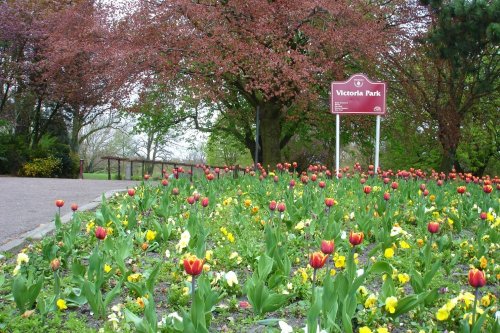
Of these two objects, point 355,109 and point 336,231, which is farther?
point 355,109

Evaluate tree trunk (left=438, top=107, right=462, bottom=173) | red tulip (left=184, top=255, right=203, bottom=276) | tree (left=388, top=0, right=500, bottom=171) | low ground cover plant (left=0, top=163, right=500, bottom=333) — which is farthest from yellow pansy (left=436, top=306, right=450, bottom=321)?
tree trunk (left=438, top=107, right=462, bottom=173)

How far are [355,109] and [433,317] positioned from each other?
24.4 feet

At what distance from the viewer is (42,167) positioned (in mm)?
19078

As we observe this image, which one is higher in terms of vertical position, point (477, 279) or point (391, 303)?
point (477, 279)

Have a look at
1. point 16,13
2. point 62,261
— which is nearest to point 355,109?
point 62,261

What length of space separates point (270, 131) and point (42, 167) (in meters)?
9.24

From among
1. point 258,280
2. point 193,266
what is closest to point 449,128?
point 258,280

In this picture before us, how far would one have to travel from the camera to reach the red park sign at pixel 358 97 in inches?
379

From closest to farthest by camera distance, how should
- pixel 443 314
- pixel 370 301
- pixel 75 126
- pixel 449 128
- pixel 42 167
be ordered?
pixel 443 314 → pixel 370 301 → pixel 449 128 → pixel 42 167 → pixel 75 126

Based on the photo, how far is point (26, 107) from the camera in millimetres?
23000

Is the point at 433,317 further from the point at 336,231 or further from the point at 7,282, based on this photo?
the point at 7,282

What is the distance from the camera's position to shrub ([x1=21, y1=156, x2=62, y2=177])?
18844mm

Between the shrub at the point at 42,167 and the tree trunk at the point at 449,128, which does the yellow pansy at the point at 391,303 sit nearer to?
the tree trunk at the point at 449,128

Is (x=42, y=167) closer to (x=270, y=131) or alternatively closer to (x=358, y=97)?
(x=270, y=131)
